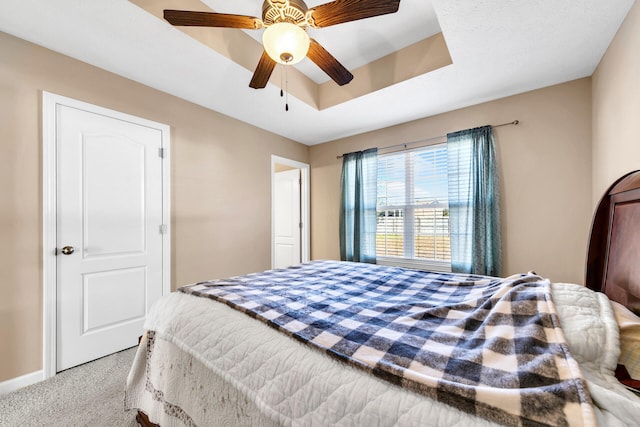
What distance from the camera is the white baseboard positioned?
1732 mm

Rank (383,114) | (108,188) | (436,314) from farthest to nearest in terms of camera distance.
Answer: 1. (383,114)
2. (108,188)
3. (436,314)

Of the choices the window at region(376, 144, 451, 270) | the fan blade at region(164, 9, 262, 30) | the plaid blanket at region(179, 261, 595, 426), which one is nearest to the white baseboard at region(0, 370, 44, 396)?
the plaid blanket at region(179, 261, 595, 426)

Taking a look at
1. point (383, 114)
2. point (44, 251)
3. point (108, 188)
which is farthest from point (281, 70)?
point (44, 251)

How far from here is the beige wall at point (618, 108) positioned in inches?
60.4

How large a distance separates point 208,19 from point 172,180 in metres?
1.68

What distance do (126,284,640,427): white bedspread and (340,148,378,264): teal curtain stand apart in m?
2.49

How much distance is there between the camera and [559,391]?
568 millimetres

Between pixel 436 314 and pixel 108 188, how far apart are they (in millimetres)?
2699

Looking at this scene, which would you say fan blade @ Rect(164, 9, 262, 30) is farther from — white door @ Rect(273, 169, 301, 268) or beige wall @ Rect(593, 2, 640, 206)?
white door @ Rect(273, 169, 301, 268)

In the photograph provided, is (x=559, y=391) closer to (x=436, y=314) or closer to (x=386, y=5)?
(x=436, y=314)

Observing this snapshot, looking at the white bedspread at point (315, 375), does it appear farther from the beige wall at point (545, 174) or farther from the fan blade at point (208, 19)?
the beige wall at point (545, 174)

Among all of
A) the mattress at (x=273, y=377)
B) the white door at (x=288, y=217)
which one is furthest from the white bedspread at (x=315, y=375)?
the white door at (x=288, y=217)

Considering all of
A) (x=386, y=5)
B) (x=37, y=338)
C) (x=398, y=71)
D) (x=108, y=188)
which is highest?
(x=398, y=71)

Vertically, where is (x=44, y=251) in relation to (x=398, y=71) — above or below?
below
